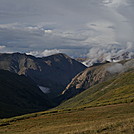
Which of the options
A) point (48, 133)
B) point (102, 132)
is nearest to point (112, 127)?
point (102, 132)

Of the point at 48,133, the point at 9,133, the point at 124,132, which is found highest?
the point at 124,132

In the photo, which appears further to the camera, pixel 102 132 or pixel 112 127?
pixel 112 127

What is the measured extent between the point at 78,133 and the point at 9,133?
26094 millimetres

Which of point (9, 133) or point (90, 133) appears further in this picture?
point (9, 133)

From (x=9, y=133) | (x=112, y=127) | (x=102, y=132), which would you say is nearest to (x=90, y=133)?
(x=102, y=132)

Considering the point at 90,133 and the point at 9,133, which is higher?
the point at 90,133

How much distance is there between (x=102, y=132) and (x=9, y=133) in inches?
1176

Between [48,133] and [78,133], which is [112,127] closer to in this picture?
[78,133]

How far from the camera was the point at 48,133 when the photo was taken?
40312 mm

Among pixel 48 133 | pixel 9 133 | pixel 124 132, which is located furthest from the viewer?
pixel 9 133

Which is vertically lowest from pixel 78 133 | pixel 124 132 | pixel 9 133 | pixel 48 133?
pixel 9 133

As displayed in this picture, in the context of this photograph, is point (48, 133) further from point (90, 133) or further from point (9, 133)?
point (9, 133)

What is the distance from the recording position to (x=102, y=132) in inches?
1154

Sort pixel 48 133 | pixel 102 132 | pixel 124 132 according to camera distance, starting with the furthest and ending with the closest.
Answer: pixel 48 133
pixel 102 132
pixel 124 132
